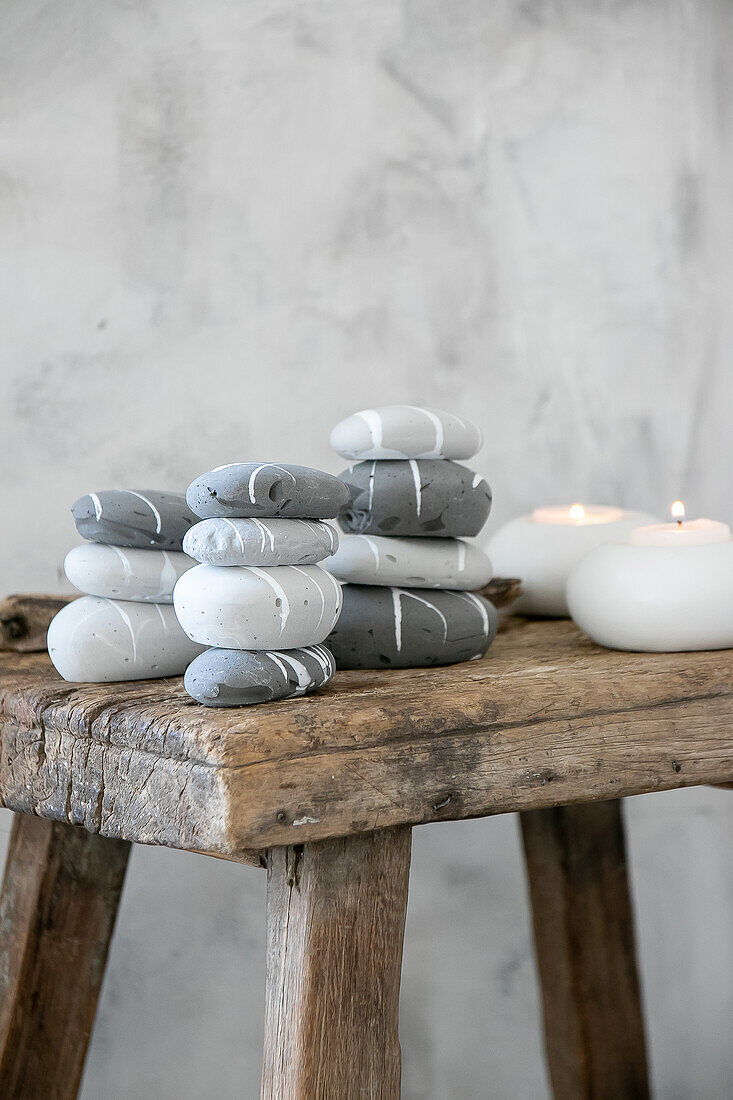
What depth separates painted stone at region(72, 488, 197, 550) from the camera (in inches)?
24.3

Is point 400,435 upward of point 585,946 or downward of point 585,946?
upward

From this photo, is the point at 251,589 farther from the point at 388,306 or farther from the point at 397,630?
the point at 388,306

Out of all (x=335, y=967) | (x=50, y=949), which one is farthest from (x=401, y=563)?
(x=50, y=949)

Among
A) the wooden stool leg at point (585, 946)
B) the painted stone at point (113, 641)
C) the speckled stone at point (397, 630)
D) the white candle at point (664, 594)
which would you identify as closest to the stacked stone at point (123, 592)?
the painted stone at point (113, 641)

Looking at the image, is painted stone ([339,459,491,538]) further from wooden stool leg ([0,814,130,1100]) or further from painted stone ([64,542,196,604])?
wooden stool leg ([0,814,130,1100])

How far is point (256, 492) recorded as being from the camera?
55 centimetres

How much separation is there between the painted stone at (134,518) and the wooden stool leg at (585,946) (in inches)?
20.8

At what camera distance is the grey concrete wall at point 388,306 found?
96 centimetres

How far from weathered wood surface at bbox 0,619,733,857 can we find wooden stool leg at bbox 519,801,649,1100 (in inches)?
15.4

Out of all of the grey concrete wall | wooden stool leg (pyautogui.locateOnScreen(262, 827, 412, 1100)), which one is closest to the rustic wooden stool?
wooden stool leg (pyautogui.locateOnScreen(262, 827, 412, 1100))

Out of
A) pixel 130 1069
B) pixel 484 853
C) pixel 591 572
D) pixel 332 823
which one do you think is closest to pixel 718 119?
pixel 591 572

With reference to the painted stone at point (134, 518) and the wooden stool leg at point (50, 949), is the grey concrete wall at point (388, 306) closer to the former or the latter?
the wooden stool leg at point (50, 949)

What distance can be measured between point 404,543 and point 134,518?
18 centimetres

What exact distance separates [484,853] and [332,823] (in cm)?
71
